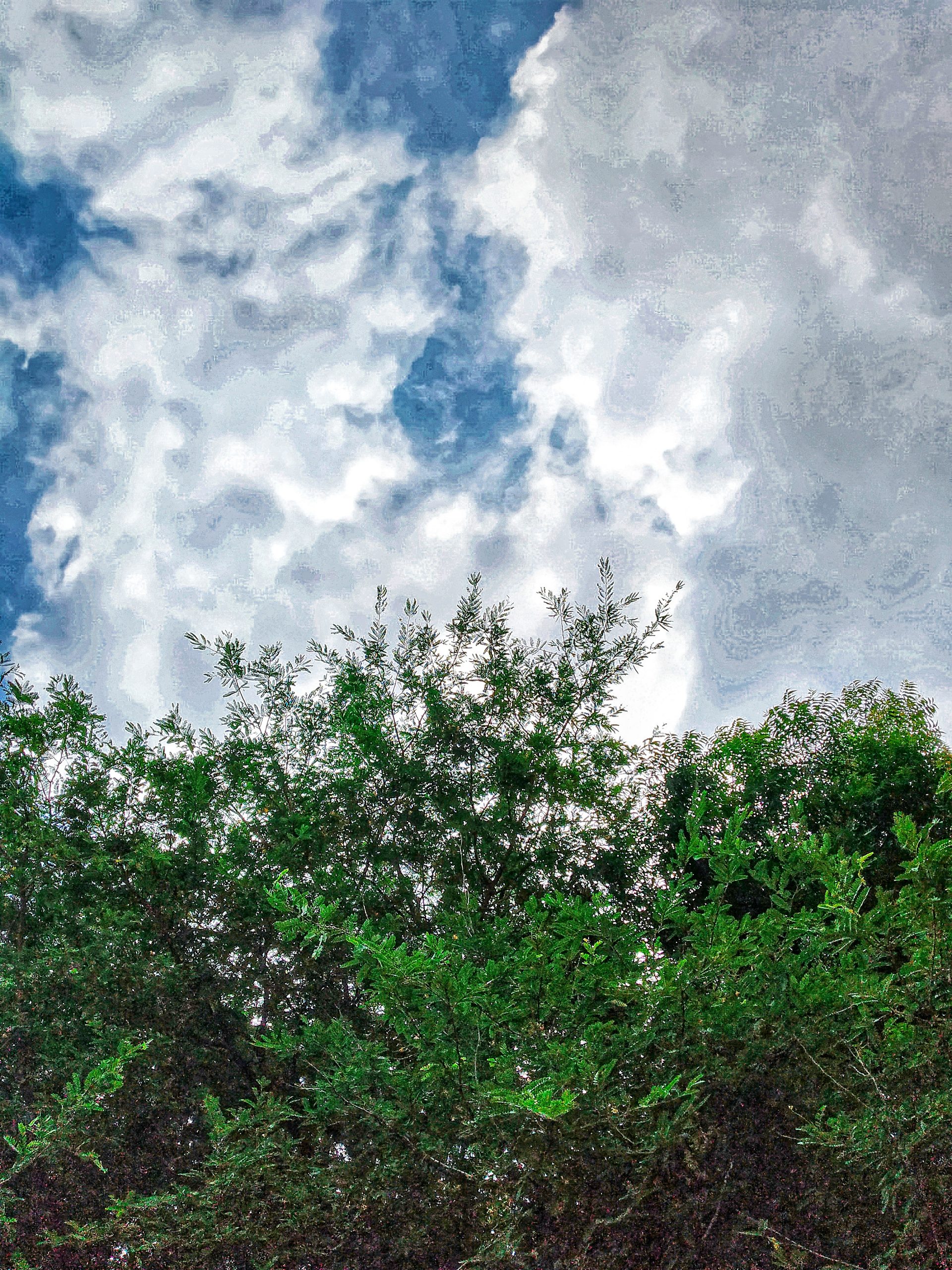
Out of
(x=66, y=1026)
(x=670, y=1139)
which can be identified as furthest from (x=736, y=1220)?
(x=66, y=1026)

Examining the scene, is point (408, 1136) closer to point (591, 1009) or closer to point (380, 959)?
point (591, 1009)

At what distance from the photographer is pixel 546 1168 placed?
2.77 meters

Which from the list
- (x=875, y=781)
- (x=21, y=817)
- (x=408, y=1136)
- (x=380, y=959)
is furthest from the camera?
(x=875, y=781)

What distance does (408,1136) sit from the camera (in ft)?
9.77

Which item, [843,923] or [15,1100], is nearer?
[843,923]

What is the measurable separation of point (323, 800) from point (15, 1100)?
2522 millimetres

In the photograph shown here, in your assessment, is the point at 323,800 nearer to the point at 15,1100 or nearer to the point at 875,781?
the point at 15,1100

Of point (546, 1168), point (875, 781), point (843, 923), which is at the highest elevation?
point (875, 781)

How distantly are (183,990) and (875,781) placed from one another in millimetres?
5421

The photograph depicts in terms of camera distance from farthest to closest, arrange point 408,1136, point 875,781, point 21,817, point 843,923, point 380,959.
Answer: point 875,781, point 21,817, point 408,1136, point 843,923, point 380,959

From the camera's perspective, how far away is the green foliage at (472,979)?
2689 millimetres

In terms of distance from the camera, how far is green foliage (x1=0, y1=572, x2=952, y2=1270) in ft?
8.82

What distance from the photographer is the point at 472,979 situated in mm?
2775

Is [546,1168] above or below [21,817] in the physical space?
below
